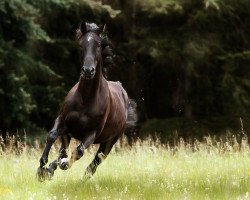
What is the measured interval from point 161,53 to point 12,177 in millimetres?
14477

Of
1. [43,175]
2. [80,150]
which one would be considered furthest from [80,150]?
[43,175]

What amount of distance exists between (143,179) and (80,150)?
955 mm

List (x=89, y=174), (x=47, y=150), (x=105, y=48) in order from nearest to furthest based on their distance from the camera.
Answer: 1. (x=47, y=150)
2. (x=89, y=174)
3. (x=105, y=48)

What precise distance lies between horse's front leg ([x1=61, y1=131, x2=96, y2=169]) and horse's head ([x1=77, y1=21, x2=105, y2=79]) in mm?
954

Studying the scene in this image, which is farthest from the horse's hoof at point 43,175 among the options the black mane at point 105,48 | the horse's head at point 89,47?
the black mane at point 105,48

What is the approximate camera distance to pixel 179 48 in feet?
71.2

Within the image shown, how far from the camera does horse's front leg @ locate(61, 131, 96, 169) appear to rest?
289 inches

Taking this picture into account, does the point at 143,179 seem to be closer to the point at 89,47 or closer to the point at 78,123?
the point at 78,123

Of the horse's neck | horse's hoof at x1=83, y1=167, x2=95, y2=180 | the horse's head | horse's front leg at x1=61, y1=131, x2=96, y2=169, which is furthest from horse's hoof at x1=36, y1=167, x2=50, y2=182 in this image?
the horse's head

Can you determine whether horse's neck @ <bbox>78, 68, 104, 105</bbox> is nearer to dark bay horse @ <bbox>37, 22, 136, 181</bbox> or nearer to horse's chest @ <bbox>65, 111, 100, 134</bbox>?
dark bay horse @ <bbox>37, 22, 136, 181</bbox>

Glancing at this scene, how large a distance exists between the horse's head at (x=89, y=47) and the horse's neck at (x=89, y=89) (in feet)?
1.03

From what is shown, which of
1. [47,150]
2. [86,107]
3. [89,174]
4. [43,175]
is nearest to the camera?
[43,175]

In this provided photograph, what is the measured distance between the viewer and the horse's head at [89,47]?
A: 297 inches

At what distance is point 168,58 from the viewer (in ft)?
73.2
